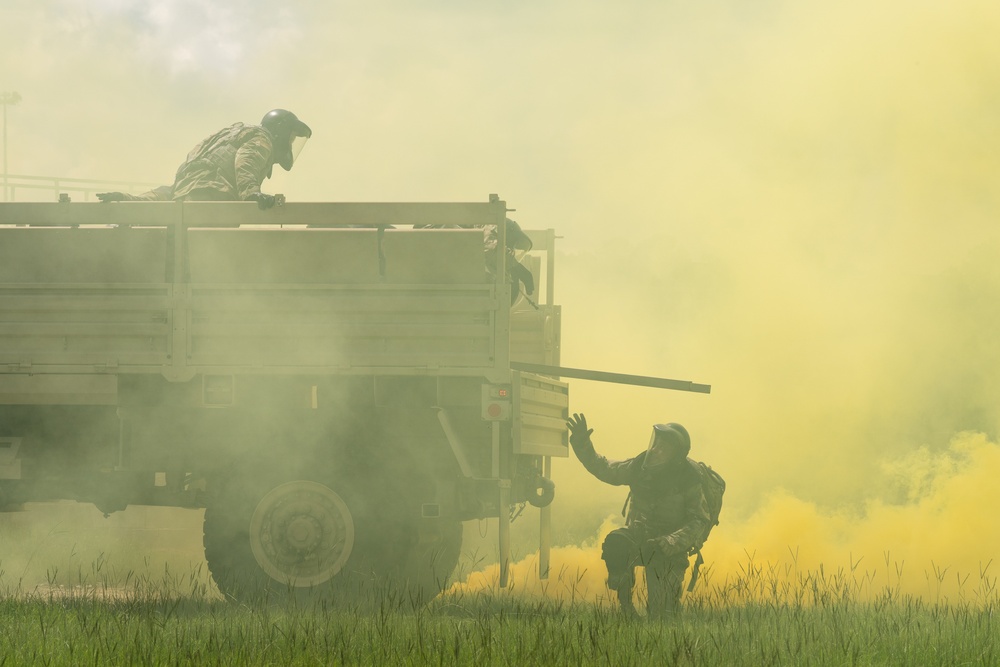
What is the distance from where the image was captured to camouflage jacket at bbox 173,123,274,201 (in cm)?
1128

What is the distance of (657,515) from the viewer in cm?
1087

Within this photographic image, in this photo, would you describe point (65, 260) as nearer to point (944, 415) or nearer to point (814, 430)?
point (814, 430)

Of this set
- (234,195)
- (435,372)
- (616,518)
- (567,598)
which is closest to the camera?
(435,372)

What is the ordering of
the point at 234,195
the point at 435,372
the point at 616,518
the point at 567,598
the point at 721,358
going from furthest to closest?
1. the point at 721,358
2. the point at 616,518
3. the point at 567,598
4. the point at 234,195
5. the point at 435,372

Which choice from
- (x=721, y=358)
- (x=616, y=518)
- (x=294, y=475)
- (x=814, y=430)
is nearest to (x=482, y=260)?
(x=294, y=475)

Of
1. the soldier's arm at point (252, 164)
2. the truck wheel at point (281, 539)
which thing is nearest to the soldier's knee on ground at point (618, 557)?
the truck wheel at point (281, 539)

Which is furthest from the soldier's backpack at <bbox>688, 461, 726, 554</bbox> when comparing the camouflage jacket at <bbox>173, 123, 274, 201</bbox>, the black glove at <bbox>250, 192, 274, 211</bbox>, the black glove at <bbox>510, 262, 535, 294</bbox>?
the camouflage jacket at <bbox>173, 123, 274, 201</bbox>

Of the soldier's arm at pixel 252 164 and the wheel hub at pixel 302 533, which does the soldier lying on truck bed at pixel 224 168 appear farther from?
the wheel hub at pixel 302 533

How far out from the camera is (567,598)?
12523mm

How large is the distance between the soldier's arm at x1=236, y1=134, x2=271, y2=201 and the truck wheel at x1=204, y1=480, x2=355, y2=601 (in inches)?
84.1

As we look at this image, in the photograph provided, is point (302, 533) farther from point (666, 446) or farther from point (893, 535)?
point (893, 535)

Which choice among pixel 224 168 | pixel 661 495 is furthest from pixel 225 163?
pixel 661 495

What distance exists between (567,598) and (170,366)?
410 centimetres

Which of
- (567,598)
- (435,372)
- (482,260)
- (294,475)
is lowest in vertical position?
(567,598)
